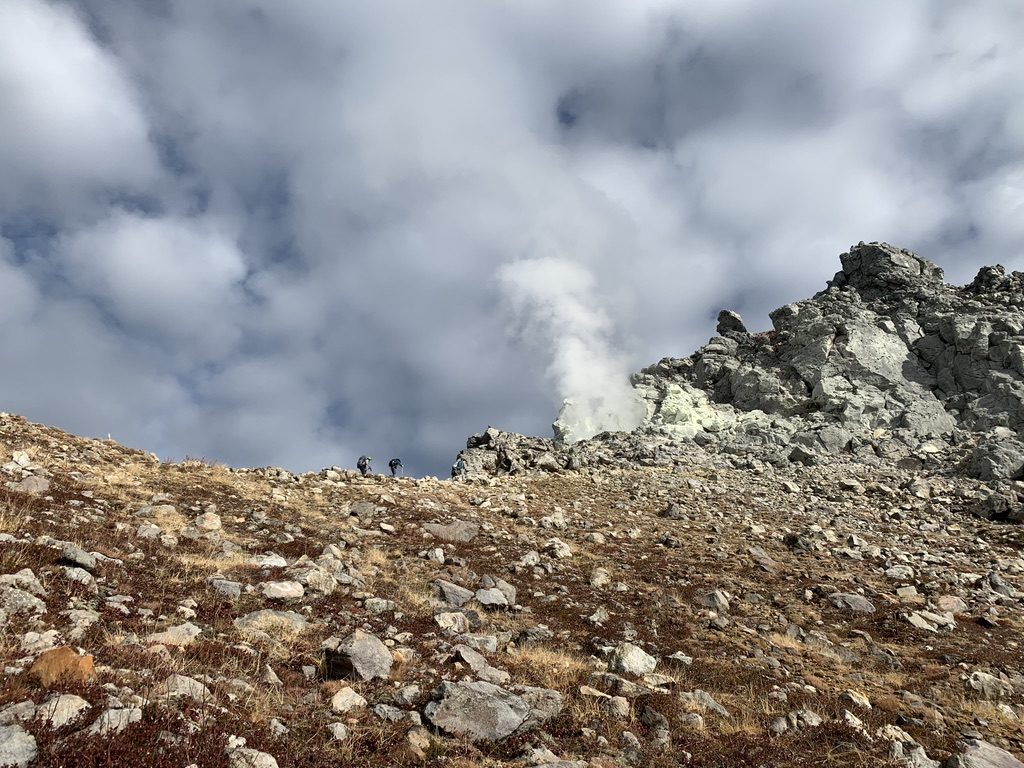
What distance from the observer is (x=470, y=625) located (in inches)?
462

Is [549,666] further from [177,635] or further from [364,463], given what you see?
[364,463]

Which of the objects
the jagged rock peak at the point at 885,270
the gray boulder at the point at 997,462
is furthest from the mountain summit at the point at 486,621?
the jagged rock peak at the point at 885,270

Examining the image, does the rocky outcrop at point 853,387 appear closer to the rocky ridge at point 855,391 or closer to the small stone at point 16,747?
the rocky ridge at point 855,391

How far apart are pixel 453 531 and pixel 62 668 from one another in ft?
45.1

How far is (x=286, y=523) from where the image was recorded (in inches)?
683

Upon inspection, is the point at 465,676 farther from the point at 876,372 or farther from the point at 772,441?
the point at 876,372

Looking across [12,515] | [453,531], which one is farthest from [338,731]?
[453,531]

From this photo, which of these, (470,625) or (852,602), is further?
(852,602)

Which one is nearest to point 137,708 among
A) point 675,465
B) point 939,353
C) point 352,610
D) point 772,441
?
point 352,610

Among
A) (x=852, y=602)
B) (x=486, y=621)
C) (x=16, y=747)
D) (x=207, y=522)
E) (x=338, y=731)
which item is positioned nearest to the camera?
(x=16, y=747)

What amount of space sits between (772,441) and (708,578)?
38062 millimetres

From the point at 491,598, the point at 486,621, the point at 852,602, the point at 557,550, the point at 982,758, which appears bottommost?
the point at 982,758

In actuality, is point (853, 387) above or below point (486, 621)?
above

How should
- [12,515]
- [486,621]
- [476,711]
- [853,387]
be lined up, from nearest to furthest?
[476,711]
[12,515]
[486,621]
[853,387]
